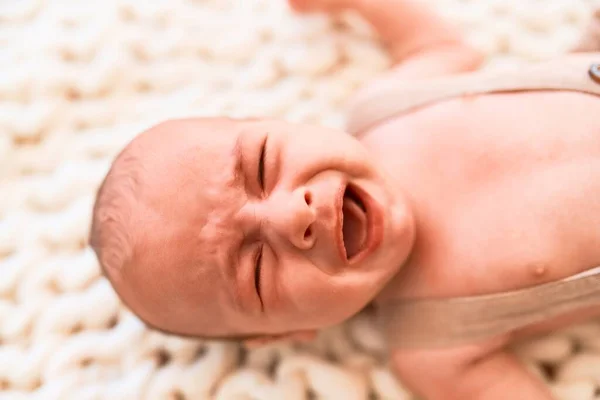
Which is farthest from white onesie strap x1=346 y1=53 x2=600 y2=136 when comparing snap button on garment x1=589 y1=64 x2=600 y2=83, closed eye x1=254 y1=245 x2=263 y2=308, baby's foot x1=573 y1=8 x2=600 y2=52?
closed eye x1=254 y1=245 x2=263 y2=308

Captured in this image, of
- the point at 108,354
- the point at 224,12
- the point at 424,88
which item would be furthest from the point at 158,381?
the point at 224,12

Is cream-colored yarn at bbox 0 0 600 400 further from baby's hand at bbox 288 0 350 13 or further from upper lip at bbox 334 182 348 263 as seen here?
upper lip at bbox 334 182 348 263

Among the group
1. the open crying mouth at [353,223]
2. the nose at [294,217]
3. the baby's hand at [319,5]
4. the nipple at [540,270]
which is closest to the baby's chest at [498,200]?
the nipple at [540,270]

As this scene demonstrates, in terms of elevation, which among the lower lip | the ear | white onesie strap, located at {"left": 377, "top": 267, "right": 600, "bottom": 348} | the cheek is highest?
the cheek

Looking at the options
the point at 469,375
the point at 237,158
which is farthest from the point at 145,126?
the point at 469,375

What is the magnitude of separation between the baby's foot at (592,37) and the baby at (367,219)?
0.14 meters

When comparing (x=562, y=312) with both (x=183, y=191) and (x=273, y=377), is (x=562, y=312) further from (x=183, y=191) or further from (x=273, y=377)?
(x=183, y=191)

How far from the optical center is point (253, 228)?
2.93ft

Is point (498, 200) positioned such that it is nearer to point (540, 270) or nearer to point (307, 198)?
point (540, 270)

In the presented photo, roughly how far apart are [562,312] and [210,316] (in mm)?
513

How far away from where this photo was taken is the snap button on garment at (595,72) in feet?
3.16

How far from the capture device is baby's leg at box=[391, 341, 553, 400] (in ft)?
3.03

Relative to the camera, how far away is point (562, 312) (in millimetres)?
936

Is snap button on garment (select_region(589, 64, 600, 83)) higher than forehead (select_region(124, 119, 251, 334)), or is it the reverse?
snap button on garment (select_region(589, 64, 600, 83))
